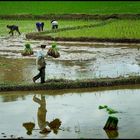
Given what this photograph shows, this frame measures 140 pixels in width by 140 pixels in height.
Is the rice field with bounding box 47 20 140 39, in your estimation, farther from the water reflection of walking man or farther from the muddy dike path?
the water reflection of walking man

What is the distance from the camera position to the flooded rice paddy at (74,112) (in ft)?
27.2

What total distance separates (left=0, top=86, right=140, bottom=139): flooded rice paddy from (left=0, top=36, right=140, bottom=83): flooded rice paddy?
1452 mm

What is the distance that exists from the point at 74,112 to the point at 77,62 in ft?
19.5

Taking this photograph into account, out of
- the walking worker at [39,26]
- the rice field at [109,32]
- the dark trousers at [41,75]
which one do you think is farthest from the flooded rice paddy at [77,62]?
the walking worker at [39,26]

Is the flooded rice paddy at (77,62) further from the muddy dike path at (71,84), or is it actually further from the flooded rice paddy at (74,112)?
the flooded rice paddy at (74,112)

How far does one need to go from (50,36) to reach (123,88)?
992 cm

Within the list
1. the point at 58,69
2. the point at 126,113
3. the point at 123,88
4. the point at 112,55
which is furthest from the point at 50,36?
the point at 126,113

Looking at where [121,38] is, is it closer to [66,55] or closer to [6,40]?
[66,55]

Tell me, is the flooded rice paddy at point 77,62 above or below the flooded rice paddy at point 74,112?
above

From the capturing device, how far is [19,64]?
1518 cm

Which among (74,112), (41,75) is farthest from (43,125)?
(41,75)

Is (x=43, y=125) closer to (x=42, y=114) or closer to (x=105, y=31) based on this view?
(x=42, y=114)

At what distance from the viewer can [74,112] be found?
9.59 metres

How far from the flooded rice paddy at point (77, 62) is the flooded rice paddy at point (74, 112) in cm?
145
